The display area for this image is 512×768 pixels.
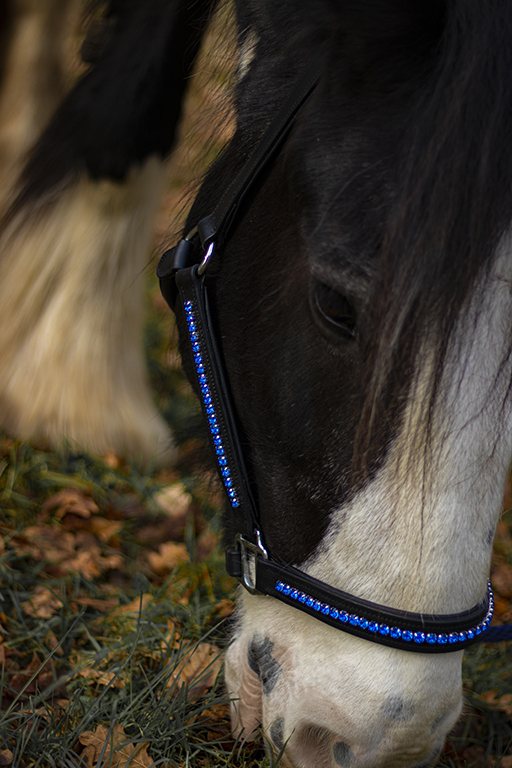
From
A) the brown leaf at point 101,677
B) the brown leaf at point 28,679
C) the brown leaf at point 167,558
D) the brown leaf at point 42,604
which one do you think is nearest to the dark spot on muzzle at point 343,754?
the brown leaf at point 101,677

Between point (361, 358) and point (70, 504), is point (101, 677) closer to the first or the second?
point (70, 504)

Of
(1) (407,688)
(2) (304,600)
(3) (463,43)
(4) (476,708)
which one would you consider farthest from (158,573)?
(3) (463,43)

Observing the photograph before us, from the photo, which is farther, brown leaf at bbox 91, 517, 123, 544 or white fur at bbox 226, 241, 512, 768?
brown leaf at bbox 91, 517, 123, 544

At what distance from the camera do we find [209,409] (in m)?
1.46

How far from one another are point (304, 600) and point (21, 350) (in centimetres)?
200

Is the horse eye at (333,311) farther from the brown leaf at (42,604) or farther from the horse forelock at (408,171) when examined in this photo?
the brown leaf at (42,604)

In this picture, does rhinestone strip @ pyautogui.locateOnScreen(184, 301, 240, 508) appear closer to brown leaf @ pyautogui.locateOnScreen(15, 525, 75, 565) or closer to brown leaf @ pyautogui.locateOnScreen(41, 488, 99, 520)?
brown leaf @ pyautogui.locateOnScreen(15, 525, 75, 565)

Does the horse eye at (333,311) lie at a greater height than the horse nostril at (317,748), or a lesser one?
greater

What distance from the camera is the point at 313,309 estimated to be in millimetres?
1187

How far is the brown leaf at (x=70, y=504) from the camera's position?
2430 millimetres

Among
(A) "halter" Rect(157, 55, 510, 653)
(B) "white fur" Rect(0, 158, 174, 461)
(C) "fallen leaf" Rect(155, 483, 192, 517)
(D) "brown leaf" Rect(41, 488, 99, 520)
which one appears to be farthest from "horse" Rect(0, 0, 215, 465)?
(A) "halter" Rect(157, 55, 510, 653)

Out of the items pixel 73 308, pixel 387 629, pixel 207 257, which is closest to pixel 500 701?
pixel 387 629

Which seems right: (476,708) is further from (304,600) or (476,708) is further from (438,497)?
(438,497)

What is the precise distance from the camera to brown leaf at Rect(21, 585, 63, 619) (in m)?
1.95
